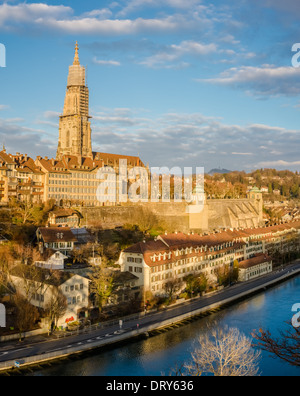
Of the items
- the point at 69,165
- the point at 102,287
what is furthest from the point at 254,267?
the point at 69,165

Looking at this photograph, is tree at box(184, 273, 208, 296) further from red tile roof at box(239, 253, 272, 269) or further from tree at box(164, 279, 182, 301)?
red tile roof at box(239, 253, 272, 269)

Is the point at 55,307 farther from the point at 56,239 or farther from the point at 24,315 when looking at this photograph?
the point at 56,239

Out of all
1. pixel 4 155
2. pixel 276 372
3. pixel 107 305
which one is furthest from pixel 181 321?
pixel 4 155

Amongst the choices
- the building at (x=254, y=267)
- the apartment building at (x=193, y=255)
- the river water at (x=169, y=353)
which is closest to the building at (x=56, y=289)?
the river water at (x=169, y=353)

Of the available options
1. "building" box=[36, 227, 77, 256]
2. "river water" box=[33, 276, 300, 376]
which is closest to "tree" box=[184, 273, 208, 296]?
"river water" box=[33, 276, 300, 376]

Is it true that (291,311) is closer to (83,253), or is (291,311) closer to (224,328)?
(224,328)
